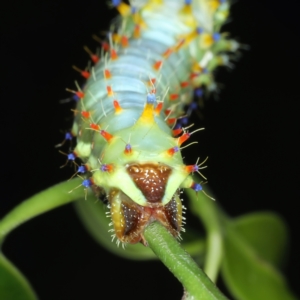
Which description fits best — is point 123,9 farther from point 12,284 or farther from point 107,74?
point 12,284

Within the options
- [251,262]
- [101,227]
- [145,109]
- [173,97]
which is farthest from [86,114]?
[251,262]

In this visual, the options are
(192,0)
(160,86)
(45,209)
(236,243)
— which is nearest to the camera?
(45,209)

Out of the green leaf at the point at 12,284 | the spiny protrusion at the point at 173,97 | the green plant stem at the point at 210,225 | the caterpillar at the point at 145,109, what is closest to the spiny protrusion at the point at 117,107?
the caterpillar at the point at 145,109

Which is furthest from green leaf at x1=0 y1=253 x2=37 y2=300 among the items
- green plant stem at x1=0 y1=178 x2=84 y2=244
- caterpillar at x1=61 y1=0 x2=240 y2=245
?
caterpillar at x1=61 y1=0 x2=240 y2=245

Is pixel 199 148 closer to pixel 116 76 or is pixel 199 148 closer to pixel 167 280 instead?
pixel 167 280

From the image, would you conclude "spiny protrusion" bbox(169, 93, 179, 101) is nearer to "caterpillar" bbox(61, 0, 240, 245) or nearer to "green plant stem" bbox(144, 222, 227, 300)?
"caterpillar" bbox(61, 0, 240, 245)

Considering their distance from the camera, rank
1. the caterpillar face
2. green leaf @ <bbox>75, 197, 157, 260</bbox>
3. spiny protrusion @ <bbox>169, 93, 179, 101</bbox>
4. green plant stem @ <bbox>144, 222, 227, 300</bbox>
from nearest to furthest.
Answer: green plant stem @ <bbox>144, 222, 227, 300</bbox>, the caterpillar face, spiny protrusion @ <bbox>169, 93, 179, 101</bbox>, green leaf @ <bbox>75, 197, 157, 260</bbox>

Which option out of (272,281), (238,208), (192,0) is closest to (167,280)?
(238,208)
